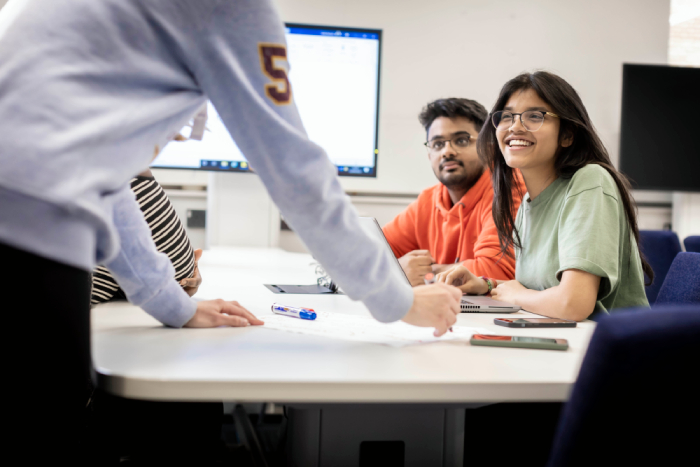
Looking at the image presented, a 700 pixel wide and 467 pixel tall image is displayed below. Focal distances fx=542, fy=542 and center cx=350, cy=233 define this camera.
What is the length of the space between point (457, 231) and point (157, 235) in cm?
147

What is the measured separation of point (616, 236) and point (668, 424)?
2.94 feet

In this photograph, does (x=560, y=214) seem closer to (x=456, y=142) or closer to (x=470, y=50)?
(x=456, y=142)

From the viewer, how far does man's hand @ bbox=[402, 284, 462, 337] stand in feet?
2.49

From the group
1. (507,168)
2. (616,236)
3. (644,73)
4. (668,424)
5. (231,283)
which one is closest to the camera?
(668,424)

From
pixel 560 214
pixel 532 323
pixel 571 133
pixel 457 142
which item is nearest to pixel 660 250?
pixel 457 142

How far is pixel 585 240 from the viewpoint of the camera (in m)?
1.20

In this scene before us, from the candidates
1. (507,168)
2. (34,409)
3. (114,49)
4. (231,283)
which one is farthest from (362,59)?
(34,409)

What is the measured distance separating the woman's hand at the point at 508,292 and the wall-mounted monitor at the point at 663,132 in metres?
2.42

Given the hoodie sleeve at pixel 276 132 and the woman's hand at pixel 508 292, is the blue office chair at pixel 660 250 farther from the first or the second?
the hoodie sleeve at pixel 276 132

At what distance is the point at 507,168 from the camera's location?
1707 mm

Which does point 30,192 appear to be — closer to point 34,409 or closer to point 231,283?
point 34,409

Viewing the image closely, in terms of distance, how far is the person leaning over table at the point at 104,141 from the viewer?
0.50 meters

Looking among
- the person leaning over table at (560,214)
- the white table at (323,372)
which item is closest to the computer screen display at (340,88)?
the person leaning over table at (560,214)

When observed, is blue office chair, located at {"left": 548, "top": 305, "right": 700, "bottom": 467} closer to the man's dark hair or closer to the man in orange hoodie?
the man in orange hoodie
